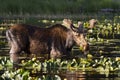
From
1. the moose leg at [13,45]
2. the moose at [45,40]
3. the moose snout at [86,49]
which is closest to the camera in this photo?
the moose snout at [86,49]

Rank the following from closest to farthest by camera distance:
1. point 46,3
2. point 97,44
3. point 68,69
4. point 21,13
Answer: point 68,69, point 97,44, point 21,13, point 46,3

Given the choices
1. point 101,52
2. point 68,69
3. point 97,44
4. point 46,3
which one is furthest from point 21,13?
point 68,69

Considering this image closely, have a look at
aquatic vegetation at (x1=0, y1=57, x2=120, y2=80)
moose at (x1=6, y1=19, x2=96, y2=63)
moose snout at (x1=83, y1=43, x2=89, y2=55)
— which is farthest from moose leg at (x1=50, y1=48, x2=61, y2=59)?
aquatic vegetation at (x1=0, y1=57, x2=120, y2=80)

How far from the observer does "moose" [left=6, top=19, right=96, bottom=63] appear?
21422 mm

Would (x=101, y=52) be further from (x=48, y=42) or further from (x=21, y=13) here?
(x=21, y=13)

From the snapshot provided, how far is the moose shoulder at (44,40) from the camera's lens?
2142cm

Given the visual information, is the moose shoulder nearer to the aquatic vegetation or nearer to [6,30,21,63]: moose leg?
[6,30,21,63]: moose leg

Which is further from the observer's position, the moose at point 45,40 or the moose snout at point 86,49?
the moose at point 45,40

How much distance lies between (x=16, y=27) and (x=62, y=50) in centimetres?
185

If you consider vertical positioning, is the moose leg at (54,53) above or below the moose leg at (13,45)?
below

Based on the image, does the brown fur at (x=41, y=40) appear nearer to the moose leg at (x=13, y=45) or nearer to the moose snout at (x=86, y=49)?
the moose leg at (x=13, y=45)

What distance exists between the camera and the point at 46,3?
184 ft

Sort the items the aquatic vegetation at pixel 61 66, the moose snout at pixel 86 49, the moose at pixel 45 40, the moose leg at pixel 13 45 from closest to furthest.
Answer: the aquatic vegetation at pixel 61 66 → the moose snout at pixel 86 49 → the moose leg at pixel 13 45 → the moose at pixel 45 40

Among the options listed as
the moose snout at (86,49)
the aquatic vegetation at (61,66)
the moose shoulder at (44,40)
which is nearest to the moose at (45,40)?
the moose shoulder at (44,40)
